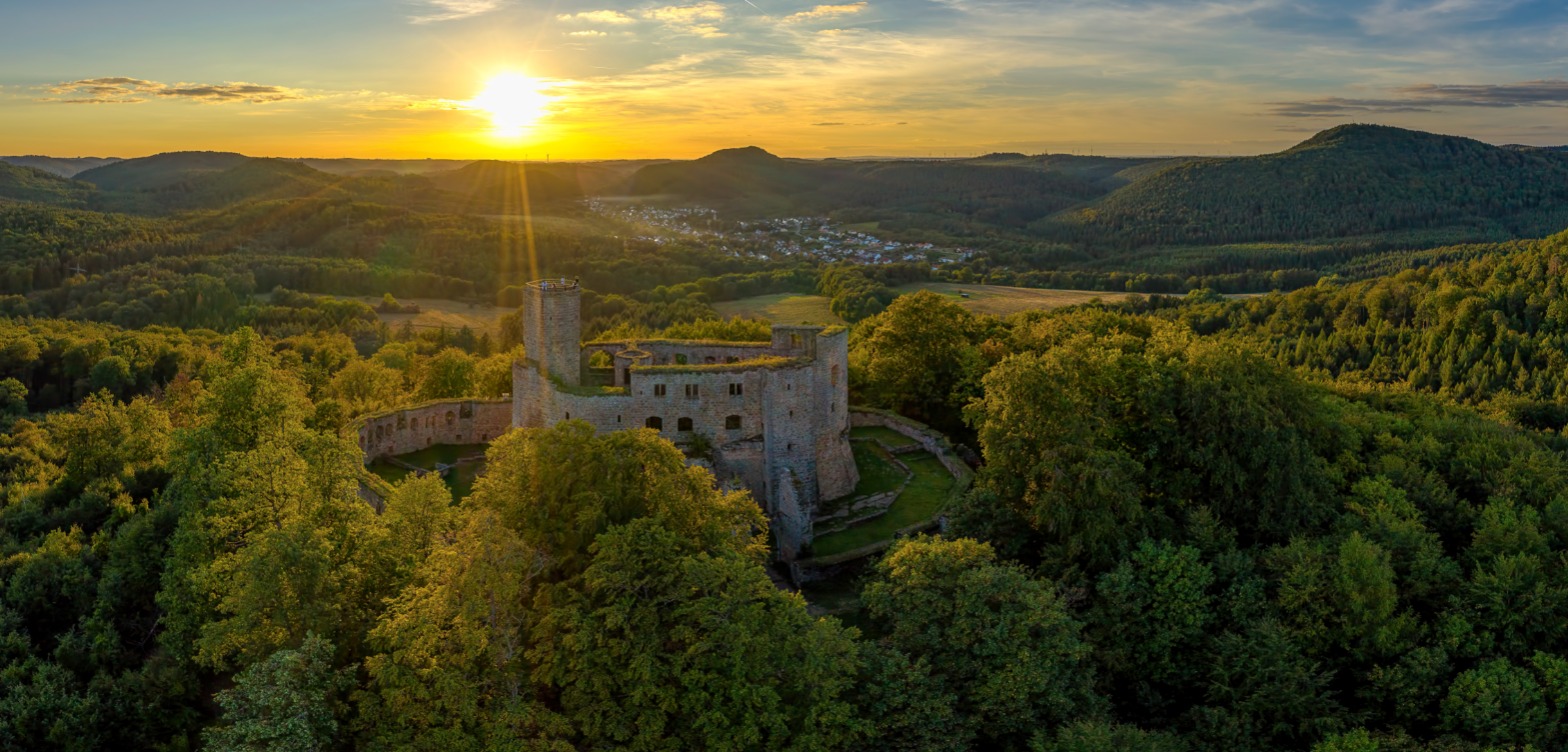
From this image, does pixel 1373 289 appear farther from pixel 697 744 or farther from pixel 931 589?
pixel 697 744

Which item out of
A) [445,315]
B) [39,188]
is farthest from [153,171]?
[445,315]

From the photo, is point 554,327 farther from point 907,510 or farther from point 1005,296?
Result: point 1005,296

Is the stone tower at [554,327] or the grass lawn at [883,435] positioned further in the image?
the grass lawn at [883,435]

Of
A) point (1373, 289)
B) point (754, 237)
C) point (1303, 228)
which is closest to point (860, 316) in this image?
point (1373, 289)

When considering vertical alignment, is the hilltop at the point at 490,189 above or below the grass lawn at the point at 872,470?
Answer: above

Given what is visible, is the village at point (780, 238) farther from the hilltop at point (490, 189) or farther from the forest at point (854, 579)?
the forest at point (854, 579)

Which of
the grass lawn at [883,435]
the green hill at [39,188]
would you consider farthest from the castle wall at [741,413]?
the green hill at [39,188]

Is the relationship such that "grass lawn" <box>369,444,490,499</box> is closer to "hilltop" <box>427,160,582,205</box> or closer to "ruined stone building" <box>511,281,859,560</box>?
"ruined stone building" <box>511,281,859,560</box>
